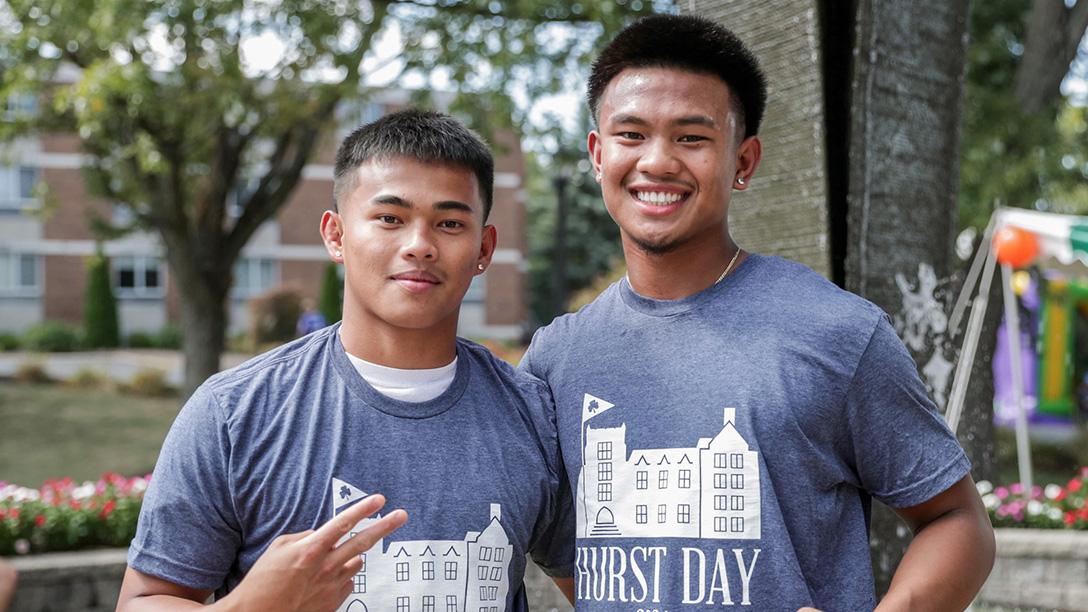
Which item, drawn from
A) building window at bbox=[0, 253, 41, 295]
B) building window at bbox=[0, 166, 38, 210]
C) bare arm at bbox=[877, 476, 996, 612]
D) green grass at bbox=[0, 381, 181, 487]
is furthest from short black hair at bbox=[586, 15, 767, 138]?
building window at bbox=[0, 166, 38, 210]

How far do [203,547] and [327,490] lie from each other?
0.72 feet

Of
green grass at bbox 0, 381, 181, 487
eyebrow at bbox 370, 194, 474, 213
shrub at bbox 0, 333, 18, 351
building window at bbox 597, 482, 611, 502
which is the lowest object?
shrub at bbox 0, 333, 18, 351

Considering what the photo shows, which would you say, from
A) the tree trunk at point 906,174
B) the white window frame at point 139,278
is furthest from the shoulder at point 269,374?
the white window frame at point 139,278

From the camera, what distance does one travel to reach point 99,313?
31188 mm

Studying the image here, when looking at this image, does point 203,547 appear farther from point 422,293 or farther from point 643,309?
point 643,309

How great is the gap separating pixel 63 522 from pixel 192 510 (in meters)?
4.70

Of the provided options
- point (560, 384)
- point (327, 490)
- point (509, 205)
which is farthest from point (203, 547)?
point (509, 205)

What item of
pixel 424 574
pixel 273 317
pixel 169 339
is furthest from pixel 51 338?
pixel 424 574

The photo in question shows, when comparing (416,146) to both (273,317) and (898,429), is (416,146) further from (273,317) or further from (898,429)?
(273,317)

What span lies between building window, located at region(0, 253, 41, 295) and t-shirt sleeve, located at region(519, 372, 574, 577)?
3484cm

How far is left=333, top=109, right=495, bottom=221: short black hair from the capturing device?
203 cm

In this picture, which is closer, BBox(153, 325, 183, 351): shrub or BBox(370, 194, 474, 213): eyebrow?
BBox(370, 194, 474, 213): eyebrow

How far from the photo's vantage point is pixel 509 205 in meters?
36.2

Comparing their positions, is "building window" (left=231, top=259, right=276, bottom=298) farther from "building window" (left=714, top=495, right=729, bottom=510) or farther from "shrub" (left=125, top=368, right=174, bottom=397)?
"building window" (left=714, top=495, right=729, bottom=510)
